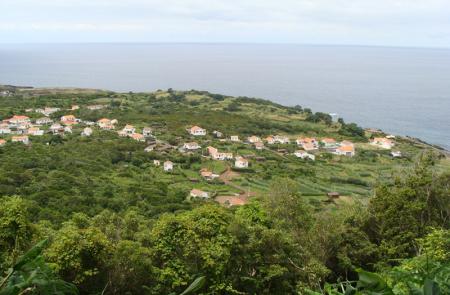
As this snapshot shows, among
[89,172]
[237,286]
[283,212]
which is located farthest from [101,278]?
[89,172]

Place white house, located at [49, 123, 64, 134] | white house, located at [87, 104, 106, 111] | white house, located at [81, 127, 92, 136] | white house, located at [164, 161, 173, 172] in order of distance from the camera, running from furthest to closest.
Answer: white house, located at [87, 104, 106, 111]
white house, located at [49, 123, 64, 134]
white house, located at [81, 127, 92, 136]
white house, located at [164, 161, 173, 172]

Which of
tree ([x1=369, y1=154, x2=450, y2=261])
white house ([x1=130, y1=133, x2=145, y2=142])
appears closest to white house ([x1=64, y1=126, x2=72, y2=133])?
white house ([x1=130, y1=133, x2=145, y2=142])

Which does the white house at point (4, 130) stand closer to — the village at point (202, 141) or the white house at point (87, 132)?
the village at point (202, 141)

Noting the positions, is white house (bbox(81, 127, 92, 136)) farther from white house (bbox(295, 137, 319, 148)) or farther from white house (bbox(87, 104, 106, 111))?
white house (bbox(295, 137, 319, 148))

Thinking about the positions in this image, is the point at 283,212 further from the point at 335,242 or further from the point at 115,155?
the point at 115,155

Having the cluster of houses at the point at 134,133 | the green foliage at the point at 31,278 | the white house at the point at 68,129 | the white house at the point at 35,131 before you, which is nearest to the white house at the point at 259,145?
the cluster of houses at the point at 134,133

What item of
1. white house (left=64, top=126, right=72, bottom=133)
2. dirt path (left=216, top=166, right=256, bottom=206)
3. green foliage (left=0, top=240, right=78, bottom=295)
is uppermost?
green foliage (left=0, top=240, right=78, bottom=295)
